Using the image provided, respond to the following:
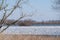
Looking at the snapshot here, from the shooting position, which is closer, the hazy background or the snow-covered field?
the hazy background

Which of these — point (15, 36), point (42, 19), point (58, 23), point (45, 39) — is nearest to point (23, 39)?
point (15, 36)

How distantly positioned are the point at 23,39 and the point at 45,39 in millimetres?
329

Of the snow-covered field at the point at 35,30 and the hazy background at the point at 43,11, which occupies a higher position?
the hazy background at the point at 43,11

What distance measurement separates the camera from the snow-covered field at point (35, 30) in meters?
2.76

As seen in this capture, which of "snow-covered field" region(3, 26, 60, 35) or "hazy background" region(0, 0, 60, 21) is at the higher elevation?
"hazy background" region(0, 0, 60, 21)

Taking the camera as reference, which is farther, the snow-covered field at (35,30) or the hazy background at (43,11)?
the snow-covered field at (35,30)

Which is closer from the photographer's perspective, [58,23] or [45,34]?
[45,34]

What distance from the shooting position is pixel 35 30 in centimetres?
282

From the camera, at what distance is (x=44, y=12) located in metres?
2.74

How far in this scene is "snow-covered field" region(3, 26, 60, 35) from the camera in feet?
9.04

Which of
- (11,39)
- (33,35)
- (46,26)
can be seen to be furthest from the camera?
(46,26)

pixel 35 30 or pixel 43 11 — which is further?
pixel 35 30

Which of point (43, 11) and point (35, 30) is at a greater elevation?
point (43, 11)

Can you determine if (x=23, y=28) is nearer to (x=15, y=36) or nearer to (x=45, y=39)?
(x=15, y=36)
